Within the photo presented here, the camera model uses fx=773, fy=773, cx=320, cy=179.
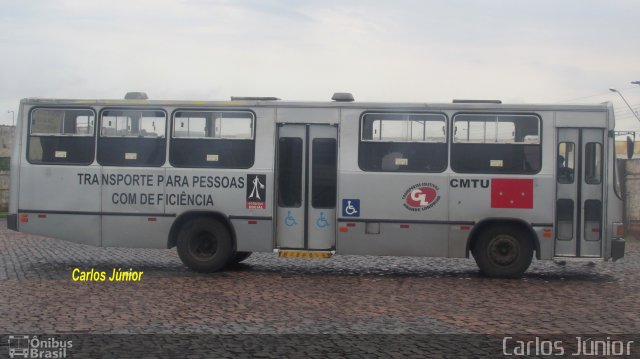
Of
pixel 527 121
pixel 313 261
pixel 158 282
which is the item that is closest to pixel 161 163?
pixel 158 282

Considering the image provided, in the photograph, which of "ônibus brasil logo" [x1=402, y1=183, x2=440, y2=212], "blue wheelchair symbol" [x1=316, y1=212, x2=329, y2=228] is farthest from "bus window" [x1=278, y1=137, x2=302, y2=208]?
"ônibus brasil logo" [x1=402, y1=183, x2=440, y2=212]

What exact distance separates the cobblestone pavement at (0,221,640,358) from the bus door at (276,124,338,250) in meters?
0.78

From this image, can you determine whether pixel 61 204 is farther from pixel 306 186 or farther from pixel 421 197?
pixel 421 197

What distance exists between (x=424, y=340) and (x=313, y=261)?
8.42m

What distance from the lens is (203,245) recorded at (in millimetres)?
14297

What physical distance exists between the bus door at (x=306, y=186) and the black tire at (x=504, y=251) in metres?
2.71

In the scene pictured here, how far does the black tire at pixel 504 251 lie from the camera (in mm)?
13719

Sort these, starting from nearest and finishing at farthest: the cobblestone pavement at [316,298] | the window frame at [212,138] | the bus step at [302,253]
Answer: the cobblestone pavement at [316,298], the bus step at [302,253], the window frame at [212,138]

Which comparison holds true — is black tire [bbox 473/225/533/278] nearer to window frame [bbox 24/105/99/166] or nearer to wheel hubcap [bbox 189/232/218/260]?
wheel hubcap [bbox 189/232/218/260]

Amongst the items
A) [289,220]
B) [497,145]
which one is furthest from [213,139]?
[497,145]

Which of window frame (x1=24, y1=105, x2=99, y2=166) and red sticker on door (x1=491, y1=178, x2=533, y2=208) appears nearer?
red sticker on door (x1=491, y1=178, x2=533, y2=208)

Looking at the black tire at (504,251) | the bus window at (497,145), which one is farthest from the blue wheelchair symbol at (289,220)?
the black tire at (504,251)

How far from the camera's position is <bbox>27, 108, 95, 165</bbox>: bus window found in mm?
14586

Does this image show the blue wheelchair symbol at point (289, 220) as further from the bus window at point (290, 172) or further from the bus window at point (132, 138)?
the bus window at point (132, 138)
